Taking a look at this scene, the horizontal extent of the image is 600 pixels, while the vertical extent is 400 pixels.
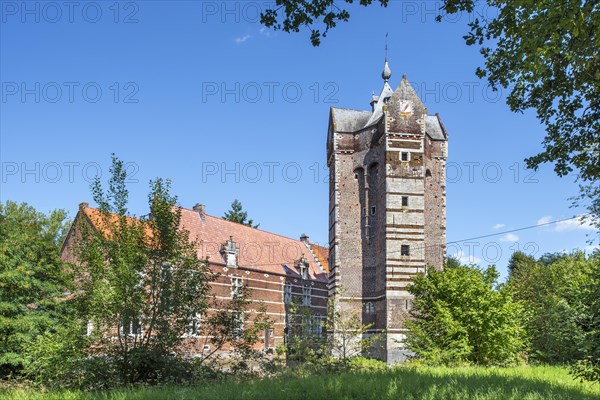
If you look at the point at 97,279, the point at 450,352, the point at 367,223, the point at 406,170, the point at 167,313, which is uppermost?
the point at 406,170

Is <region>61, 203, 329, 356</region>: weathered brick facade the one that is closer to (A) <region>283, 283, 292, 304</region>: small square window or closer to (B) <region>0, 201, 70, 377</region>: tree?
(A) <region>283, 283, 292, 304</region>: small square window

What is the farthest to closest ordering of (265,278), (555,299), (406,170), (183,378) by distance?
1. (265,278)
2. (406,170)
3. (555,299)
4. (183,378)

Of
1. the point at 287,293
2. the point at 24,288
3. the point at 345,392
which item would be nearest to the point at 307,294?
the point at 287,293

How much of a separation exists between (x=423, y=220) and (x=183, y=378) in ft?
76.4

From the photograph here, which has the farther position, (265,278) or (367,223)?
(265,278)

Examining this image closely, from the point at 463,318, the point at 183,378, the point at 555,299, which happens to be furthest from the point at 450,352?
the point at 555,299

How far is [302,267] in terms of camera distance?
154ft

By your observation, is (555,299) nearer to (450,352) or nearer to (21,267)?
(450,352)

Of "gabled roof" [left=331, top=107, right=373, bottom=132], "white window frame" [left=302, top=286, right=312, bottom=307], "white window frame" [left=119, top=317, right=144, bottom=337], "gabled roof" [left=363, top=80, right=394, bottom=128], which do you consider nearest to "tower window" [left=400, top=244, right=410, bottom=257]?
"gabled roof" [left=363, top=80, right=394, bottom=128]

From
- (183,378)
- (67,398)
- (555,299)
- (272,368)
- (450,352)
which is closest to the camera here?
(67,398)

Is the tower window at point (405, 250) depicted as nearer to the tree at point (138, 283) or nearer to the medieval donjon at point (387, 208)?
the medieval donjon at point (387, 208)

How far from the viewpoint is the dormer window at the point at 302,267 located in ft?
153

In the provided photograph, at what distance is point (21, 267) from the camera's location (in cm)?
2328

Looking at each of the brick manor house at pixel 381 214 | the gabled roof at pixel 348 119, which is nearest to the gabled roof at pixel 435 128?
the brick manor house at pixel 381 214
